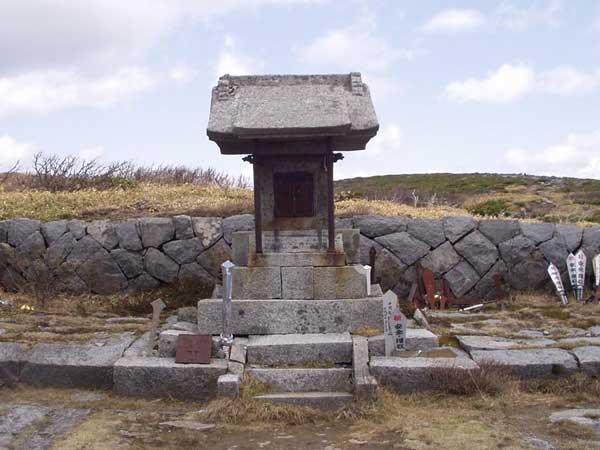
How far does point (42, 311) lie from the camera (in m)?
9.43

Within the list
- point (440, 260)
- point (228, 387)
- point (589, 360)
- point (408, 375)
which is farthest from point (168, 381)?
point (440, 260)

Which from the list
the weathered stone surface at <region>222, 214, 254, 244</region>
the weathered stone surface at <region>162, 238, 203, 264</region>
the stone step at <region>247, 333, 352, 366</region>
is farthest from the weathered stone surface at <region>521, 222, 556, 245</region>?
the stone step at <region>247, 333, 352, 366</region>

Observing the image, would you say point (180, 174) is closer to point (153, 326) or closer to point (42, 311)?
point (42, 311)

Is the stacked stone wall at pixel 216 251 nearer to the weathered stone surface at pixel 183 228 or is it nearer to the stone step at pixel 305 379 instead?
the weathered stone surface at pixel 183 228

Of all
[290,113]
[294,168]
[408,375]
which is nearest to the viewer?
[408,375]

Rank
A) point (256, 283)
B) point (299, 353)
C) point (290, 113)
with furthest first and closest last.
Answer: point (256, 283) < point (290, 113) < point (299, 353)

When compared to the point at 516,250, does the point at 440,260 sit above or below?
below

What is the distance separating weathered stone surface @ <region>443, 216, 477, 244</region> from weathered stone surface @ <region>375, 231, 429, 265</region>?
46cm

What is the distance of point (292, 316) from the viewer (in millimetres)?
7430

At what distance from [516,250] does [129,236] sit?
21.3 feet

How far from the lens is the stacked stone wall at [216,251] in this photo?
440 inches

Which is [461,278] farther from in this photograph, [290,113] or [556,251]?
[290,113]

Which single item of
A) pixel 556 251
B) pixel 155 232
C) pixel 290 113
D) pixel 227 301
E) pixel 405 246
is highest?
pixel 290 113

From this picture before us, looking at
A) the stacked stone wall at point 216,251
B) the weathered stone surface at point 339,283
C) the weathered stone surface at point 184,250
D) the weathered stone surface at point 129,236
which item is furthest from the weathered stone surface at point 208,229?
the weathered stone surface at point 339,283
